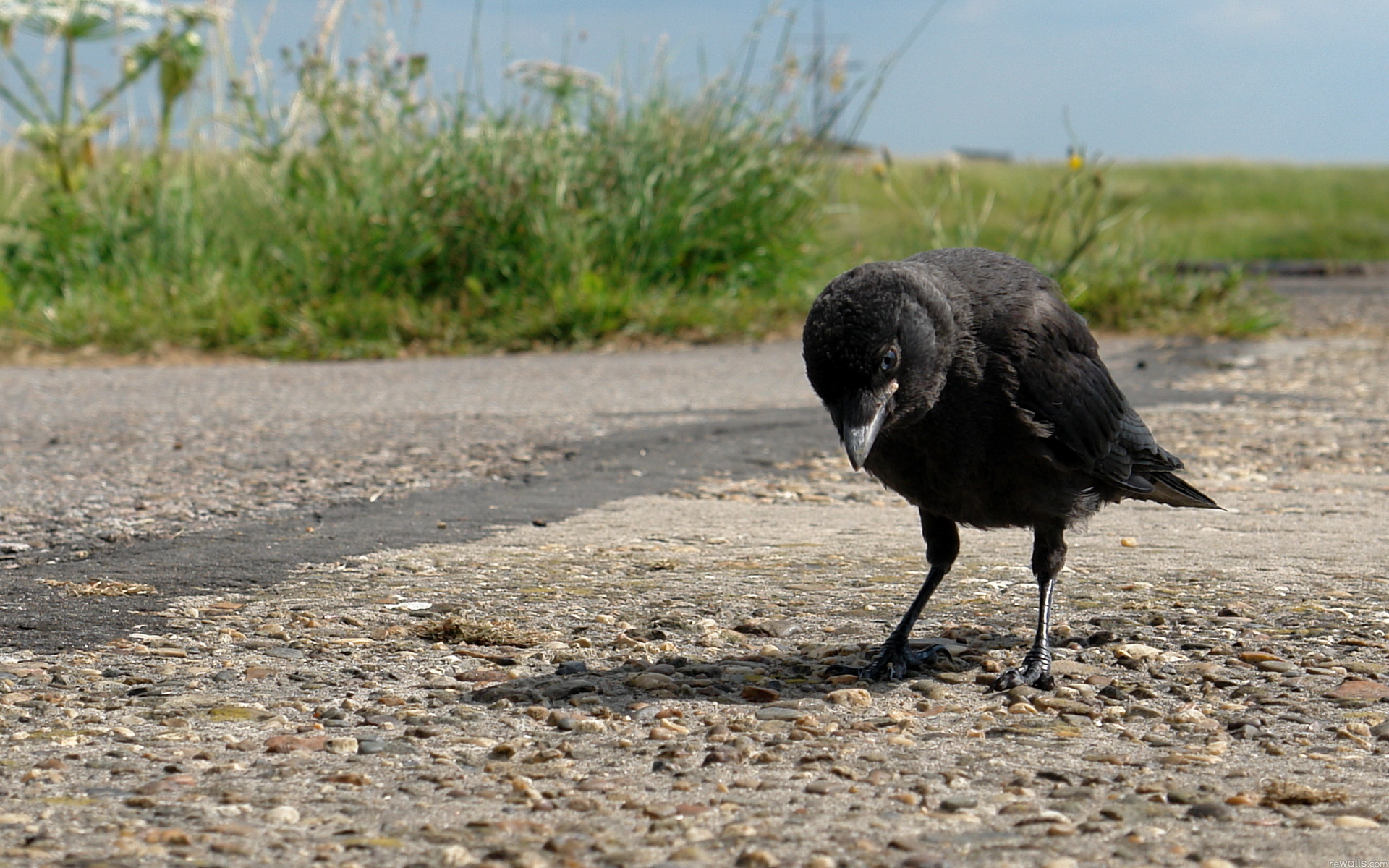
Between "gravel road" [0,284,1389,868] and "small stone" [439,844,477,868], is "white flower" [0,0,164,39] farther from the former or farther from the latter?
"small stone" [439,844,477,868]

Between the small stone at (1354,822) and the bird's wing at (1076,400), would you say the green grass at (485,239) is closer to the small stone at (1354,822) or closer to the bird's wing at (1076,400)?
the bird's wing at (1076,400)

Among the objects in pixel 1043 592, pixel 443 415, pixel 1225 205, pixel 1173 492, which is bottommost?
pixel 443 415

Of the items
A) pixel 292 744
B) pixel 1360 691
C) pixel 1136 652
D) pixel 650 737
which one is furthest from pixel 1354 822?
pixel 292 744

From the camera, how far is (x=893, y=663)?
3023mm

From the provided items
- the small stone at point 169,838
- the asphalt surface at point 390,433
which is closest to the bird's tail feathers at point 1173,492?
the asphalt surface at point 390,433

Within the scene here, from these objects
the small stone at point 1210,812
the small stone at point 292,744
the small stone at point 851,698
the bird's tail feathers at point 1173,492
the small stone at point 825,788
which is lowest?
the small stone at point 292,744

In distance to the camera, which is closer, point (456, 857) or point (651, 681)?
point (456, 857)

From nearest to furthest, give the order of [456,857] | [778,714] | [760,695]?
[456,857] < [778,714] < [760,695]

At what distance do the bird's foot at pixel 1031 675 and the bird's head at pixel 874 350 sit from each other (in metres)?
0.61

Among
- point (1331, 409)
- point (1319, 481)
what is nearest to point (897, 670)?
point (1319, 481)

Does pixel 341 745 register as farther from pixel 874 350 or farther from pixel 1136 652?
pixel 1136 652

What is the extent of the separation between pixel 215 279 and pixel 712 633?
7.28m

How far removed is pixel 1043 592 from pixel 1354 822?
41.9 inches

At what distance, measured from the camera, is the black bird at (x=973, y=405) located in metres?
2.67
